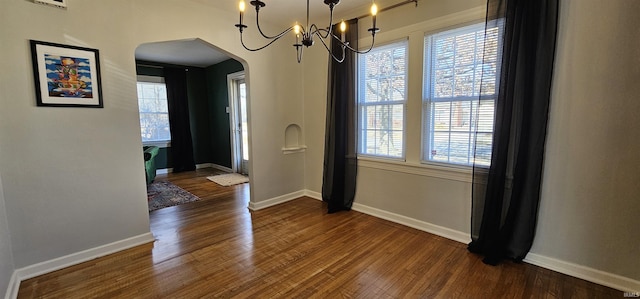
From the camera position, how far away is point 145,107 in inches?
238

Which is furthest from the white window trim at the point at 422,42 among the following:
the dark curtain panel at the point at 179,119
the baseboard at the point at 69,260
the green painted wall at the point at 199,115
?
the green painted wall at the point at 199,115

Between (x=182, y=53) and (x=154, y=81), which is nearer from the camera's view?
(x=182, y=53)

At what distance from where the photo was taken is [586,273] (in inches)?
82.1

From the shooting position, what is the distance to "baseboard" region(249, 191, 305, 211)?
371cm

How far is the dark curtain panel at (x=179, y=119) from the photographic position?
6184mm

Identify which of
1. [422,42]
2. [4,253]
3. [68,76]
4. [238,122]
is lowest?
[4,253]

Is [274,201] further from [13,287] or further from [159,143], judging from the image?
[159,143]

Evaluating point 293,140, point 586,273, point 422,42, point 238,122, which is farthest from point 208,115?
point 586,273

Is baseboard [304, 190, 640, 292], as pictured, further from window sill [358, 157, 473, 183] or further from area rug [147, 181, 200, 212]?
area rug [147, 181, 200, 212]

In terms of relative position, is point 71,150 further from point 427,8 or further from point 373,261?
point 427,8

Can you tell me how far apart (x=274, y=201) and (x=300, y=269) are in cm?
174

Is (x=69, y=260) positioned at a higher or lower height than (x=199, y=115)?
lower

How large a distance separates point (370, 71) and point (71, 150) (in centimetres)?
309

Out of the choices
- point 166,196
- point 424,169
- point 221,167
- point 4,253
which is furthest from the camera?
point 221,167
